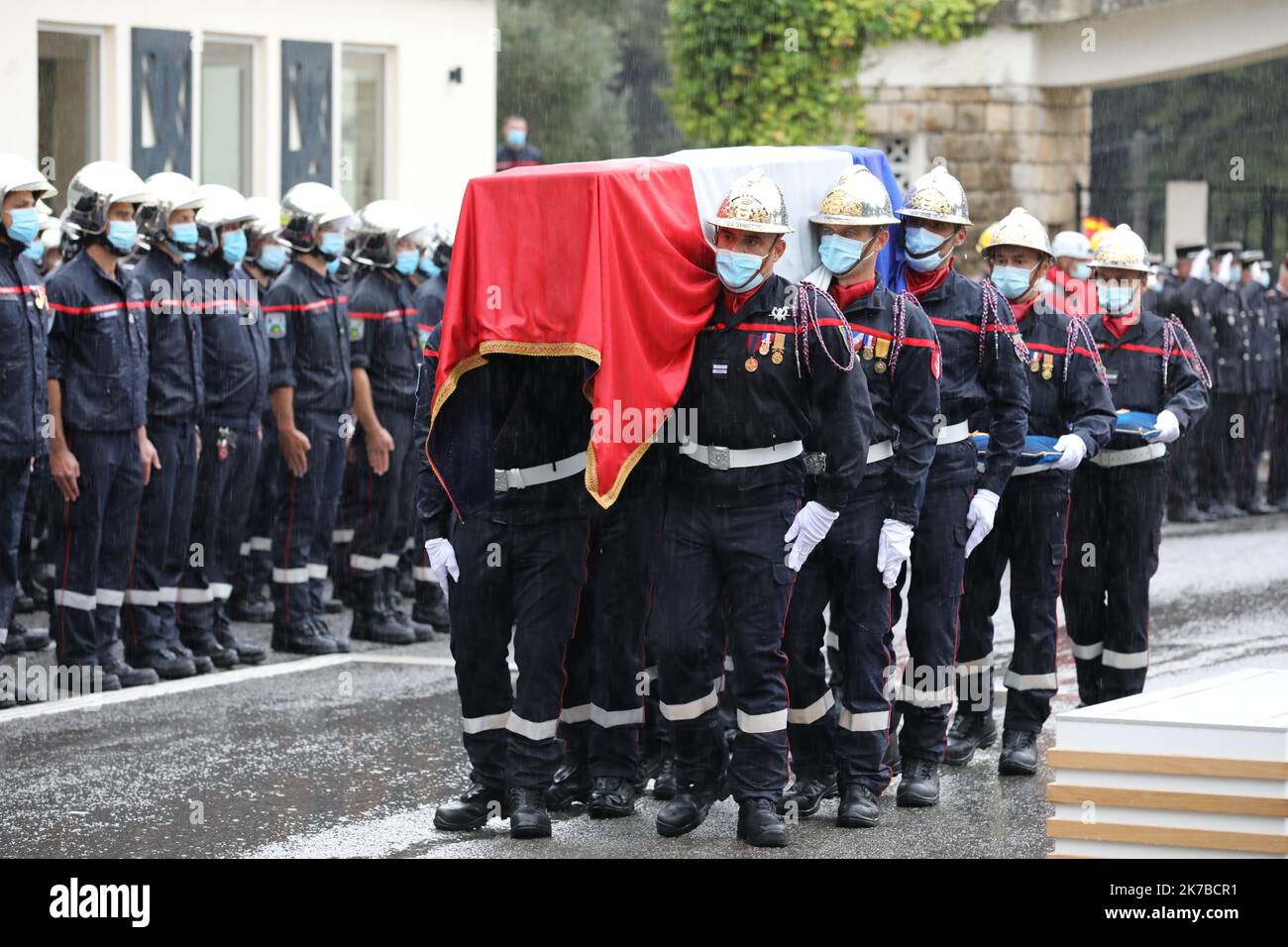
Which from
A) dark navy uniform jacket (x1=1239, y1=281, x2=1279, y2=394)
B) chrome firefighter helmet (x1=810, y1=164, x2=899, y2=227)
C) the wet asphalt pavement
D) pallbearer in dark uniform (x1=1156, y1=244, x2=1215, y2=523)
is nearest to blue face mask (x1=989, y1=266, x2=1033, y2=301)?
chrome firefighter helmet (x1=810, y1=164, x2=899, y2=227)

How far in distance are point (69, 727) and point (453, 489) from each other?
2883 mm

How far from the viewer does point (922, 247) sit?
870 centimetres

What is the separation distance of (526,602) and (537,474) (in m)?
0.46

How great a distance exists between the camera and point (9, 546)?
412 inches

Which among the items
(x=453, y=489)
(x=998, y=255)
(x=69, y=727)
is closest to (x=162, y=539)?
(x=69, y=727)

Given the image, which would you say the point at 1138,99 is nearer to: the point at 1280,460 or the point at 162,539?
the point at 1280,460

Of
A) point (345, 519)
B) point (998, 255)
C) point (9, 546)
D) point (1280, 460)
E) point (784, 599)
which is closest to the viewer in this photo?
point (784, 599)

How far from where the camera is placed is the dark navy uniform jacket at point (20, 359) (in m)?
10.5

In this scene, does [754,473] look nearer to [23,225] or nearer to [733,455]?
[733,455]

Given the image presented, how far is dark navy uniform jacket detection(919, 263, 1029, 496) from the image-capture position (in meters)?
8.75

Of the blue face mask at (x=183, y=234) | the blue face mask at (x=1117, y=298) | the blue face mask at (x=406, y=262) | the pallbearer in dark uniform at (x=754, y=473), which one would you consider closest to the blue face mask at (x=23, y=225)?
the blue face mask at (x=183, y=234)

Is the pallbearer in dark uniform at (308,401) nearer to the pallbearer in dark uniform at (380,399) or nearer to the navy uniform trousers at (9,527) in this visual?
the pallbearer in dark uniform at (380,399)

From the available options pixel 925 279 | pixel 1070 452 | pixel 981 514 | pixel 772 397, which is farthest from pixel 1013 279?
pixel 772 397

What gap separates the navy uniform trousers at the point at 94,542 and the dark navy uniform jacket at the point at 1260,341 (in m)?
12.0
